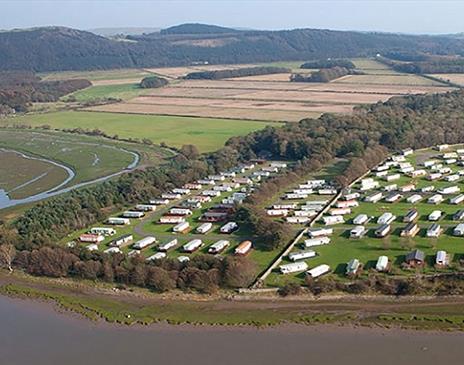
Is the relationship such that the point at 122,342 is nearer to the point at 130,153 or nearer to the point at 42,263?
the point at 42,263

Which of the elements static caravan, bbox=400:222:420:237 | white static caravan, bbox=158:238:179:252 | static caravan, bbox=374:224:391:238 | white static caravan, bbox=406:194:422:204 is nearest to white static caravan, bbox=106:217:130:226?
white static caravan, bbox=158:238:179:252

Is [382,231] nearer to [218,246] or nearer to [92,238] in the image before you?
[218,246]

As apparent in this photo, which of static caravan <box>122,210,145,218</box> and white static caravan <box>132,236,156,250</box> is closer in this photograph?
white static caravan <box>132,236,156,250</box>

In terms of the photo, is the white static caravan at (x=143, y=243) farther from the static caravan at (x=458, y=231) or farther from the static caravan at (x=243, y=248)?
the static caravan at (x=458, y=231)

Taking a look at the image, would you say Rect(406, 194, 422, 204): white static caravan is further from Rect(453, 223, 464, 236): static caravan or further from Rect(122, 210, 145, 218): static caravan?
Rect(122, 210, 145, 218): static caravan

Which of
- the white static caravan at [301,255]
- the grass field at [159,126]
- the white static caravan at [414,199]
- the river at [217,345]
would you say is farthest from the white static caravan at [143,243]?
the grass field at [159,126]

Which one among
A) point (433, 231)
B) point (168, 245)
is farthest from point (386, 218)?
point (168, 245)
